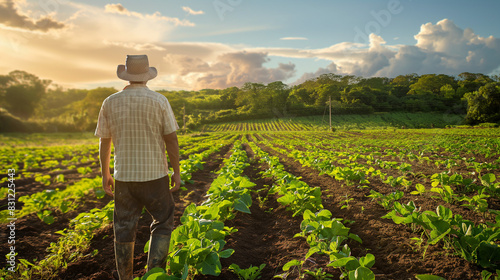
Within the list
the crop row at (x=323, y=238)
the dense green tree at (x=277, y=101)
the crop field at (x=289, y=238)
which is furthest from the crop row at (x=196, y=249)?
the dense green tree at (x=277, y=101)

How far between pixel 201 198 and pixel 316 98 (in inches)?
3108

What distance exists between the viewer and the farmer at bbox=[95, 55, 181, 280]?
245cm

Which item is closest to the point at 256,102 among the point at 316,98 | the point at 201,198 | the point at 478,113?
the point at 316,98

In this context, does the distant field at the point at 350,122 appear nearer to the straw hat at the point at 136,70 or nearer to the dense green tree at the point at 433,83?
the dense green tree at the point at 433,83

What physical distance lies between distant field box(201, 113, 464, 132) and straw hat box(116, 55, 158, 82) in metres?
53.9

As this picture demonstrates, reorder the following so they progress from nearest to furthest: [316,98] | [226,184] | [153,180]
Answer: [153,180]
[226,184]
[316,98]

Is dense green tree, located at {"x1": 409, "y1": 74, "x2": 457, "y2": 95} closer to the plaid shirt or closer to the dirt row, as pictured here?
the dirt row

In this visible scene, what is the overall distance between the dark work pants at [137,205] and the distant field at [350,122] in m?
53.9

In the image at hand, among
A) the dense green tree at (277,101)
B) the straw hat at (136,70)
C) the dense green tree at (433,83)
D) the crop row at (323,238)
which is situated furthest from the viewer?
the dense green tree at (433,83)

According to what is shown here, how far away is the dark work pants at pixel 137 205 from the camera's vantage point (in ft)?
8.16

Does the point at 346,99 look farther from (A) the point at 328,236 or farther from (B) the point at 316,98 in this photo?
(A) the point at 328,236

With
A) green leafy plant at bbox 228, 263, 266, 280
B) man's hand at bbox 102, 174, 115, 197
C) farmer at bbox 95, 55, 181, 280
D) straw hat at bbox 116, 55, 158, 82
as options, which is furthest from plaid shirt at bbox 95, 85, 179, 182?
green leafy plant at bbox 228, 263, 266, 280

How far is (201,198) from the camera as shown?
242 inches

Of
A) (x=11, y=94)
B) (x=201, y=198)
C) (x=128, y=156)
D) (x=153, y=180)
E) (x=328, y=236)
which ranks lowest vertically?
(x=201, y=198)
